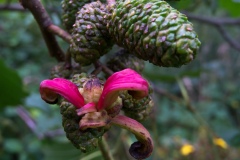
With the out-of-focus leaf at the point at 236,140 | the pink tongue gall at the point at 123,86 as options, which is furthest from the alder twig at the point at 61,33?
the out-of-focus leaf at the point at 236,140

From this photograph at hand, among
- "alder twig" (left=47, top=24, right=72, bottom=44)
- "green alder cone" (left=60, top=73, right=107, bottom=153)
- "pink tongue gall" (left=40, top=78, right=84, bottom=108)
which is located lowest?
"green alder cone" (left=60, top=73, right=107, bottom=153)

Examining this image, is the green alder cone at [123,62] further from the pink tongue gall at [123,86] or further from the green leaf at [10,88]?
the green leaf at [10,88]

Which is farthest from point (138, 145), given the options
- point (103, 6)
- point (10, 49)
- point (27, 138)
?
point (10, 49)

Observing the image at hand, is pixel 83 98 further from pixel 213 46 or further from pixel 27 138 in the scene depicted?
pixel 213 46

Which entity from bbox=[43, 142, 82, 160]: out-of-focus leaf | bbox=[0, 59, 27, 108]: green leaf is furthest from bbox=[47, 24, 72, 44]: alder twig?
bbox=[0, 59, 27, 108]: green leaf

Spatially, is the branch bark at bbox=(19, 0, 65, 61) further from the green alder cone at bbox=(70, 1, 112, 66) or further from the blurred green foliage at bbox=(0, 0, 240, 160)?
the blurred green foliage at bbox=(0, 0, 240, 160)

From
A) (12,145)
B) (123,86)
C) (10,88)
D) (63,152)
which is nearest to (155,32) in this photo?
(123,86)
